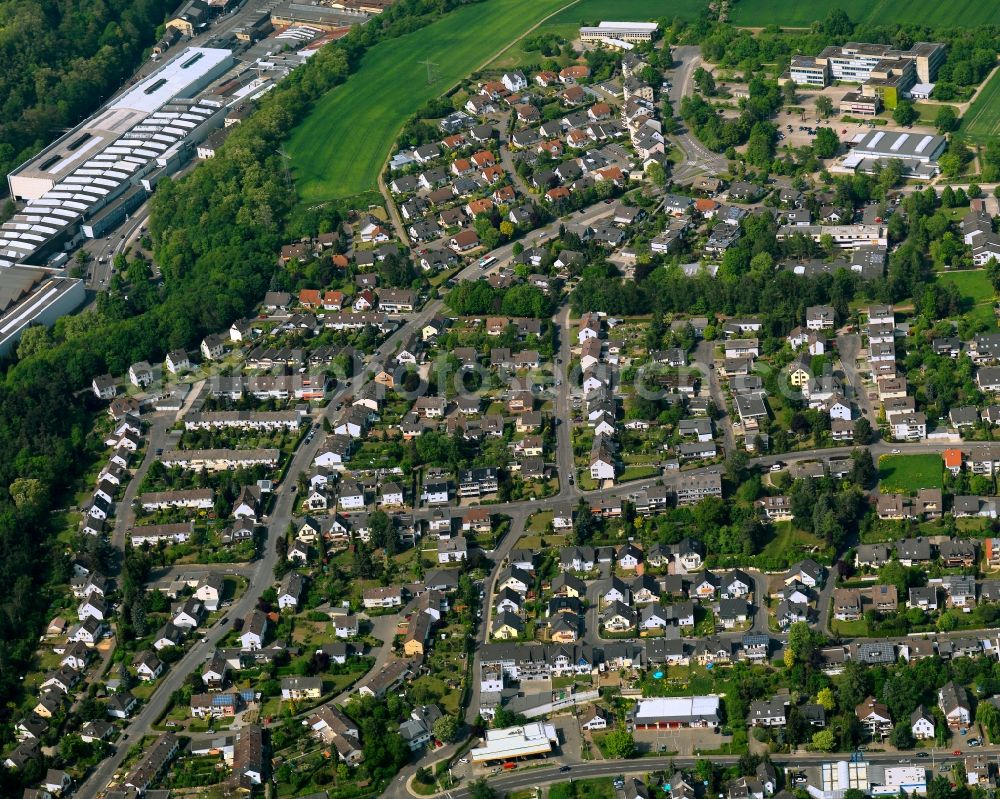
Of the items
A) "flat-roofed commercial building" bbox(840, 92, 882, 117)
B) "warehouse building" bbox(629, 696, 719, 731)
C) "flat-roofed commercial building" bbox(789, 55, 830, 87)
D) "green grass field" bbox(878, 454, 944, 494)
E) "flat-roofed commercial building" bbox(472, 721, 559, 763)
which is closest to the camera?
"flat-roofed commercial building" bbox(472, 721, 559, 763)

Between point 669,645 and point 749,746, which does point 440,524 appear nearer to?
point 669,645

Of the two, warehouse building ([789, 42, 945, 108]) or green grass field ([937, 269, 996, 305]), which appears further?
warehouse building ([789, 42, 945, 108])

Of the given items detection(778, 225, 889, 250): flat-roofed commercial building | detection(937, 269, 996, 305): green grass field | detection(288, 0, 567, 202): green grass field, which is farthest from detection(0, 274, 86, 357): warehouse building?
detection(937, 269, 996, 305): green grass field

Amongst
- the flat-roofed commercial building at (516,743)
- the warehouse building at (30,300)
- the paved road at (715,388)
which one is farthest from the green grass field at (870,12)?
the flat-roofed commercial building at (516,743)

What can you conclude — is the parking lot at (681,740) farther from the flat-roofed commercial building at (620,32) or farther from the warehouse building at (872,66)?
the flat-roofed commercial building at (620,32)

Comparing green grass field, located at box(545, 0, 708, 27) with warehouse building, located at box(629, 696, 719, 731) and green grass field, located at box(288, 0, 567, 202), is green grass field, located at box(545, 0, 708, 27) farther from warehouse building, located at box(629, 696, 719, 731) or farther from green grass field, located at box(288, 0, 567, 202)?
warehouse building, located at box(629, 696, 719, 731)

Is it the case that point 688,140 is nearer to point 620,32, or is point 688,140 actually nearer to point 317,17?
point 620,32
